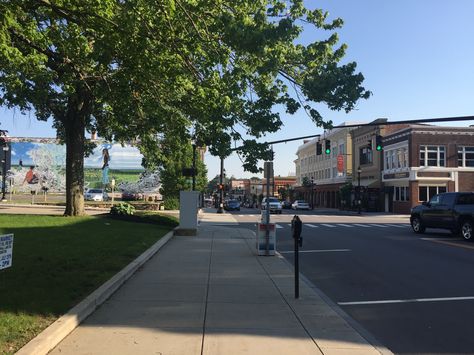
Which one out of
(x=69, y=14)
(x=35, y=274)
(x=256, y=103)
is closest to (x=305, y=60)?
(x=256, y=103)

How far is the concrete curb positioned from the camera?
5.36m

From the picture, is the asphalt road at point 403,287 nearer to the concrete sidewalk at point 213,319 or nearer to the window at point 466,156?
the concrete sidewalk at point 213,319

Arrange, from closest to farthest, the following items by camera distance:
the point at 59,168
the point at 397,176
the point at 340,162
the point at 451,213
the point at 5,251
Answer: the point at 5,251, the point at 451,213, the point at 397,176, the point at 340,162, the point at 59,168

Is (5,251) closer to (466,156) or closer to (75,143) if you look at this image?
(75,143)

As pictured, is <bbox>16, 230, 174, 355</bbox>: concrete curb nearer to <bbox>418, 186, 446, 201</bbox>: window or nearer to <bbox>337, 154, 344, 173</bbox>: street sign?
<bbox>418, 186, 446, 201</bbox>: window

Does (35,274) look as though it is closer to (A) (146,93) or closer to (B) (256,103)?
(A) (146,93)

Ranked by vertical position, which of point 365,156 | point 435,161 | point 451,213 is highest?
point 365,156

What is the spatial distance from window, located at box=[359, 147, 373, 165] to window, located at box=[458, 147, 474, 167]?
13.0 meters

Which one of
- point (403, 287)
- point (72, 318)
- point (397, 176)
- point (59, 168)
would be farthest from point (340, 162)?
point (72, 318)

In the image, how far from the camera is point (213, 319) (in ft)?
23.2

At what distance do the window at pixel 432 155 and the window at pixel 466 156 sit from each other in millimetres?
1743

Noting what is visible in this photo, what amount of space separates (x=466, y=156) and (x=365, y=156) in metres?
15.2

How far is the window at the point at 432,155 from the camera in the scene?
175 feet

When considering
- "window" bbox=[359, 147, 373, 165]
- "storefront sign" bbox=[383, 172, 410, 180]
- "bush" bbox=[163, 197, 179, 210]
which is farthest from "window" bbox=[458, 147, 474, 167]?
"bush" bbox=[163, 197, 179, 210]
